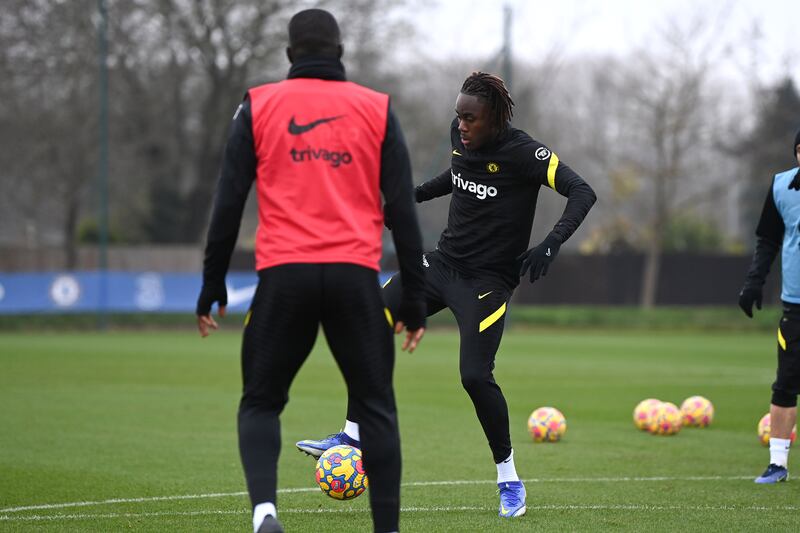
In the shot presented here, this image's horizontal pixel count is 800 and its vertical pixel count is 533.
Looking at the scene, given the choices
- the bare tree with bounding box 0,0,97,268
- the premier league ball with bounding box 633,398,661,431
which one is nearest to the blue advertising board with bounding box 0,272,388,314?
the bare tree with bounding box 0,0,97,268

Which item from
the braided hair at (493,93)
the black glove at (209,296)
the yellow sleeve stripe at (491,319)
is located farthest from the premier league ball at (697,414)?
the black glove at (209,296)

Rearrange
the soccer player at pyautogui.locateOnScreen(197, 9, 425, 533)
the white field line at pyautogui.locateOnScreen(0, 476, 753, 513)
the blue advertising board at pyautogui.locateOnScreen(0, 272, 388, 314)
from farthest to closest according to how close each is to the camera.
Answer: the blue advertising board at pyautogui.locateOnScreen(0, 272, 388, 314) → the white field line at pyautogui.locateOnScreen(0, 476, 753, 513) → the soccer player at pyautogui.locateOnScreen(197, 9, 425, 533)

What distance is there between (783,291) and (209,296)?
486 cm

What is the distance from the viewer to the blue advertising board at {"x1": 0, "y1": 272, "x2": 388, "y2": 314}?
91.5 ft

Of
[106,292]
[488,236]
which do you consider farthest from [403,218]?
[106,292]

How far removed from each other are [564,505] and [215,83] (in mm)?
33473

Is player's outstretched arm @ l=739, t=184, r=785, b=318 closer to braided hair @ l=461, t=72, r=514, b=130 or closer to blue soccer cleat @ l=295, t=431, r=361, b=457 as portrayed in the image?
braided hair @ l=461, t=72, r=514, b=130

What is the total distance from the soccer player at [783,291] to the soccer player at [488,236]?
2.19 metres

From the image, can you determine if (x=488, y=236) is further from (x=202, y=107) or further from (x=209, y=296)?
(x=202, y=107)

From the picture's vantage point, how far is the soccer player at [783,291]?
8211 mm

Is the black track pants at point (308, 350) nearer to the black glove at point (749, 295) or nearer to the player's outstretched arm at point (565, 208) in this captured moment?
the player's outstretched arm at point (565, 208)

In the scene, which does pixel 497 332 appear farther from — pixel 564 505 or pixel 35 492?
pixel 35 492

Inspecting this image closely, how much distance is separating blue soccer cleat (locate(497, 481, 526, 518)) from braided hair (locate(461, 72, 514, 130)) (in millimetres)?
2162

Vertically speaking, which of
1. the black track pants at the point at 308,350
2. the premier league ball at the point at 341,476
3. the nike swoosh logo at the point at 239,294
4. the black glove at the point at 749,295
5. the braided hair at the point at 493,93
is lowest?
the nike swoosh logo at the point at 239,294
